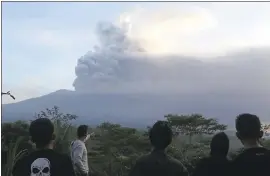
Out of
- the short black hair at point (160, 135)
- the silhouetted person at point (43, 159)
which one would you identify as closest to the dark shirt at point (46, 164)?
the silhouetted person at point (43, 159)

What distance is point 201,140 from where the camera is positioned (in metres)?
11.7

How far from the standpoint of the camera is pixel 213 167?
8.57 feet

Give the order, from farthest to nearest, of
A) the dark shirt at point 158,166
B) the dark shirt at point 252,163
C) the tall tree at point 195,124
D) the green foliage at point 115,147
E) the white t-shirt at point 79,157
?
the tall tree at point 195,124, the green foliage at point 115,147, the white t-shirt at point 79,157, the dark shirt at point 158,166, the dark shirt at point 252,163

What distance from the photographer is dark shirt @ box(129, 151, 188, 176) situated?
262 centimetres

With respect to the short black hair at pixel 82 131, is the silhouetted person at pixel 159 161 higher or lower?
lower

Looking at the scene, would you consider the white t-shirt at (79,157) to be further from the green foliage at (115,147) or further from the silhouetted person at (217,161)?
the green foliage at (115,147)

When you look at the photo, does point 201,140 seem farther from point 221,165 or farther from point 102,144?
point 221,165

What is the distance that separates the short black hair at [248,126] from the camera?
2.56 metres

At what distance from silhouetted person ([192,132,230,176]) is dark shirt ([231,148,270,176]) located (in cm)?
7

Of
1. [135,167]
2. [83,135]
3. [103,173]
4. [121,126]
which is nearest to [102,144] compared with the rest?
[121,126]

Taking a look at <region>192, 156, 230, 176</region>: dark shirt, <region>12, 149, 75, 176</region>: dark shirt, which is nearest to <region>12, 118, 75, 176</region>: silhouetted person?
<region>12, 149, 75, 176</region>: dark shirt

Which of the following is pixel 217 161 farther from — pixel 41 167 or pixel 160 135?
pixel 41 167

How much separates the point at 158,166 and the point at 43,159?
28.2 inches

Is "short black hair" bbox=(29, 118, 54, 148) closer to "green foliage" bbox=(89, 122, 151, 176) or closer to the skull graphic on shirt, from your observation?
the skull graphic on shirt
